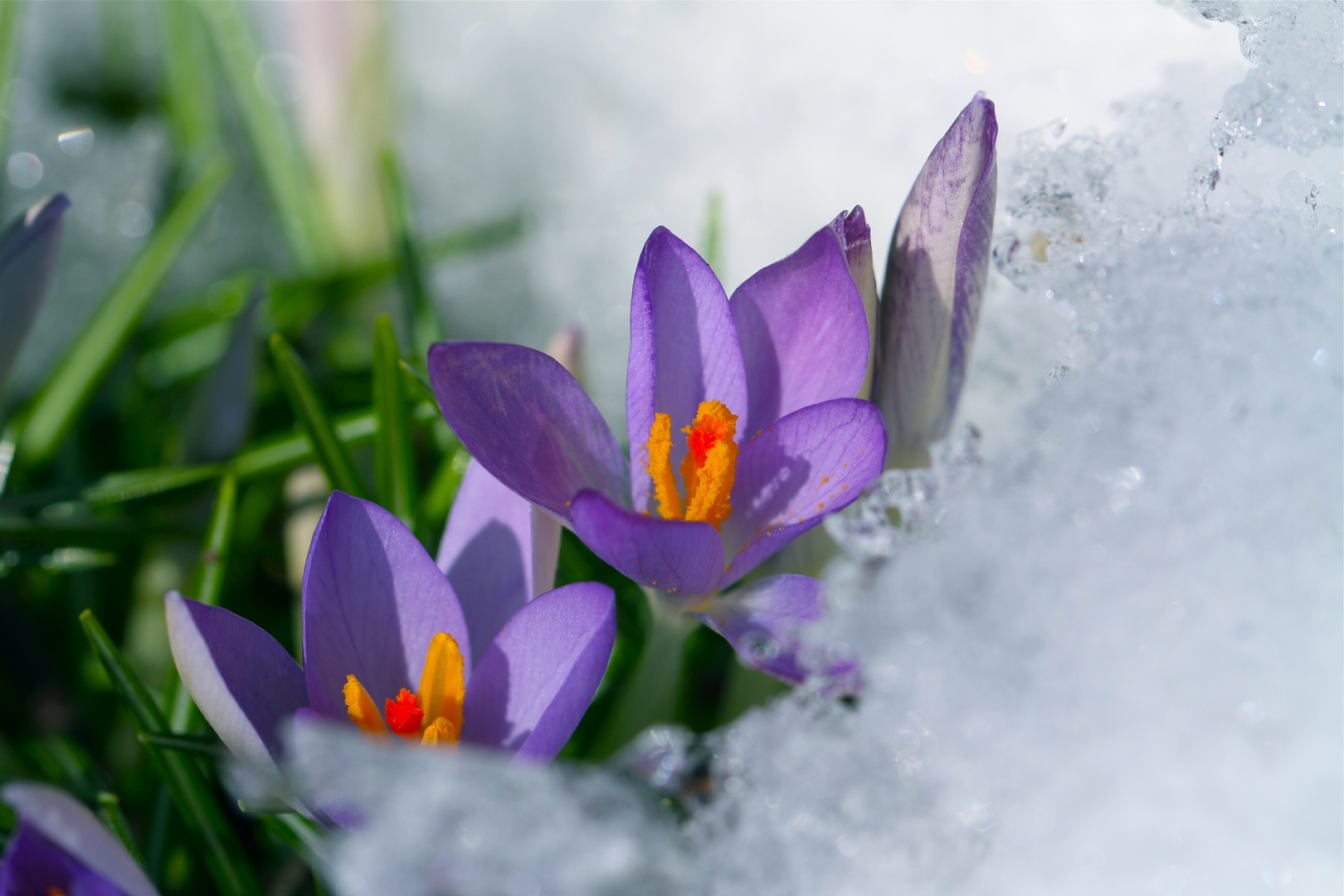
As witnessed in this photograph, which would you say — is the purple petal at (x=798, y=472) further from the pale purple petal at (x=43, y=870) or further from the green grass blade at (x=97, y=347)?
the green grass blade at (x=97, y=347)

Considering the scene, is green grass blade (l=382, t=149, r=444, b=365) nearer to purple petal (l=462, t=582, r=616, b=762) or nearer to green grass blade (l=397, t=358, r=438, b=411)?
green grass blade (l=397, t=358, r=438, b=411)

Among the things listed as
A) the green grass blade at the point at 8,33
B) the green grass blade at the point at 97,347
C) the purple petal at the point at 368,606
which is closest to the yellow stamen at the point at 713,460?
the purple petal at the point at 368,606

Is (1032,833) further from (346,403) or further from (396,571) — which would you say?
(346,403)

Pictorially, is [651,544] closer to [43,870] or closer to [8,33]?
[43,870]

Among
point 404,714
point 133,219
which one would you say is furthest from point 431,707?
point 133,219

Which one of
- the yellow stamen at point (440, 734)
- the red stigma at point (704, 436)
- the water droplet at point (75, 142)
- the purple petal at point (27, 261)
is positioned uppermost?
the water droplet at point (75, 142)

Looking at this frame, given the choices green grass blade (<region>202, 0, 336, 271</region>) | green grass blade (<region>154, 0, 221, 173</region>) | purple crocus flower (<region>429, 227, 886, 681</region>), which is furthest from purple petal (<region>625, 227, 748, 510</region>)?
green grass blade (<region>154, 0, 221, 173</region>)

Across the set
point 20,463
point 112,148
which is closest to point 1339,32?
point 20,463
